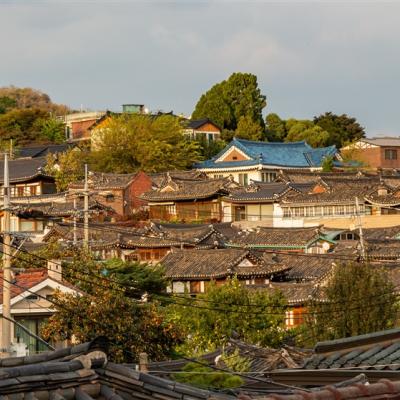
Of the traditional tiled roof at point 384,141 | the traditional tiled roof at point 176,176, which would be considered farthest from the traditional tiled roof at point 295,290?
the traditional tiled roof at point 384,141

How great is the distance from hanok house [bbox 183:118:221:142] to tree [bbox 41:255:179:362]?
45526mm

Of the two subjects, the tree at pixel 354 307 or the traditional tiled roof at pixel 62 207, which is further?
the traditional tiled roof at pixel 62 207

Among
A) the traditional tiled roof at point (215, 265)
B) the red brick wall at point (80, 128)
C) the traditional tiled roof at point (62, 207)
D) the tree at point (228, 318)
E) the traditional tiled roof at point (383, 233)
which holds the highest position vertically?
the red brick wall at point (80, 128)

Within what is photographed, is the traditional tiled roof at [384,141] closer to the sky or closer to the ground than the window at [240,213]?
closer to the sky

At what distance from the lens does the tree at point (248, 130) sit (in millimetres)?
81250

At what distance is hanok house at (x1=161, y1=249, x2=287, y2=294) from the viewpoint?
4828 centimetres

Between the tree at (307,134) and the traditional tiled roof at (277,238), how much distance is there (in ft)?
92.3

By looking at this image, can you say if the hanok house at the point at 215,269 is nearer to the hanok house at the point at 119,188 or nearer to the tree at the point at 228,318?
the tree at the point at 228,318

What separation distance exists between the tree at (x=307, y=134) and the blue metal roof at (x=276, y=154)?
20.0 feet

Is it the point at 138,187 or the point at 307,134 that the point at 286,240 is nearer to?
the point at 138,187

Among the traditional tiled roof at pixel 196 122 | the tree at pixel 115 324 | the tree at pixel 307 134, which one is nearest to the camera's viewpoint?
the tree at pixel 115 324

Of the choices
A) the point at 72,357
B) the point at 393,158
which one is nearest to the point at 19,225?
the point at 393,158

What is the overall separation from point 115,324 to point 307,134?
5691 cm

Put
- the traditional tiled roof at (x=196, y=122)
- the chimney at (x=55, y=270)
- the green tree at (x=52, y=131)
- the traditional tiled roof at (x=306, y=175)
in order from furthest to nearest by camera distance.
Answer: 1. the green tree at (x=52, y=131)
2. the traditional tiled roof at (x=196, y=122)
3. the traditional tiled roof at (x=306, y=175)
4. the chimney at (x=55, y=270)
